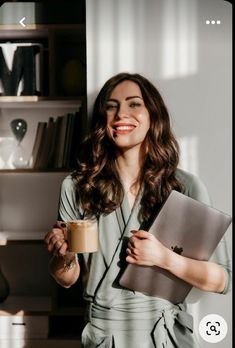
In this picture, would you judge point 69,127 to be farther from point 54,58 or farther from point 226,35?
point 226,35

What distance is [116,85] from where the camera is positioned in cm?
146

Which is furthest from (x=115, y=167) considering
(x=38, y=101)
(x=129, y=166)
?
(x=38, y=101)

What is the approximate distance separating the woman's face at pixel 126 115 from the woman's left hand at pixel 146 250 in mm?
243

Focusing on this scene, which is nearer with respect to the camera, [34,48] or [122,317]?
[122,317]

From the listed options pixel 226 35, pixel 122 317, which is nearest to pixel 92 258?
pixel 122 317

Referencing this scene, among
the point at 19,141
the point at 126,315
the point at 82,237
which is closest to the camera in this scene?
the point at 82,237

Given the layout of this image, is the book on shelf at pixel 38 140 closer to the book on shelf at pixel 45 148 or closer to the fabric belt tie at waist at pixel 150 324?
the book on shelf at pixel 45 148

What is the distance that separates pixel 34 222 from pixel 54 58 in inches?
22.5

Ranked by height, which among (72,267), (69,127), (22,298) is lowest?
(22,298)

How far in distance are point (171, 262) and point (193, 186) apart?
8.3 inches

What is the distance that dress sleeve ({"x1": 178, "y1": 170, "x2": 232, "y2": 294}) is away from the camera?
1479 mm

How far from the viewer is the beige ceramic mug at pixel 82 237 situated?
1305 mm

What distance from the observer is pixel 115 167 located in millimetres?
1493

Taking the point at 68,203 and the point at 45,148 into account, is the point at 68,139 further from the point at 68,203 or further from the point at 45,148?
the point at 68,203
